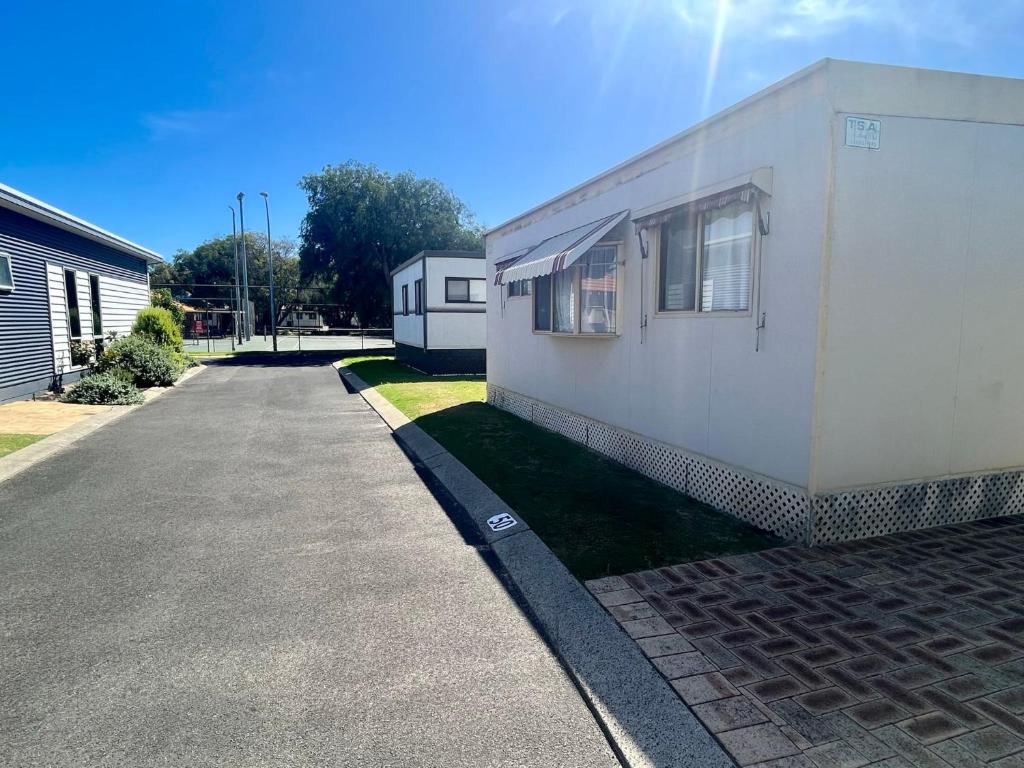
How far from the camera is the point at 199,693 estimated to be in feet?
8.84

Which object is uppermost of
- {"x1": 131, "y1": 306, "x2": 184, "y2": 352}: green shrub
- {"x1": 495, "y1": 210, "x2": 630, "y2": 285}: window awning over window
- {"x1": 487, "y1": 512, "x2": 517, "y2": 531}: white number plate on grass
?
{"x1": 495, "y1": 210, "x2": 630, "y2": 285}: window awning over window

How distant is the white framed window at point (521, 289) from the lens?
29.6 feet

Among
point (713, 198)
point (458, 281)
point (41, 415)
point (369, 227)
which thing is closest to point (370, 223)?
point (369, 227)

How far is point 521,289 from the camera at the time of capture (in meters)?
9.48

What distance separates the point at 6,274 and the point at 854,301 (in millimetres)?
13152

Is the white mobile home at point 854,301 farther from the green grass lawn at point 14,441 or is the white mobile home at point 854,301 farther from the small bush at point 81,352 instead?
the small bush at point 81,352

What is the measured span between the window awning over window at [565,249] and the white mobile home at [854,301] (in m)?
0.93

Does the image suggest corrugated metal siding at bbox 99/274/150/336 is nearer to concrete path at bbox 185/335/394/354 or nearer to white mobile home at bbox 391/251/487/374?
white mobile home at bbox 391/251/487/374

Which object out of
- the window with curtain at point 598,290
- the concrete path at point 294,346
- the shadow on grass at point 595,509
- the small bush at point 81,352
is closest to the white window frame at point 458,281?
the small bush at point 81,352

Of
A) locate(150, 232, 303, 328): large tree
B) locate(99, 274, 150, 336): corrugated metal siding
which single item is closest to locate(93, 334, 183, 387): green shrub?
locate(99, 274, 150, 336): corrugated metal siding

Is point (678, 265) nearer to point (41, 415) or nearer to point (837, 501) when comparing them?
point (837, 501)

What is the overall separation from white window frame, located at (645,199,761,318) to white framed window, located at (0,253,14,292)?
11.2 m

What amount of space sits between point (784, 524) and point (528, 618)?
7.19 feet

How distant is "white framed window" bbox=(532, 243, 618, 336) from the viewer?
6543 millimetres
